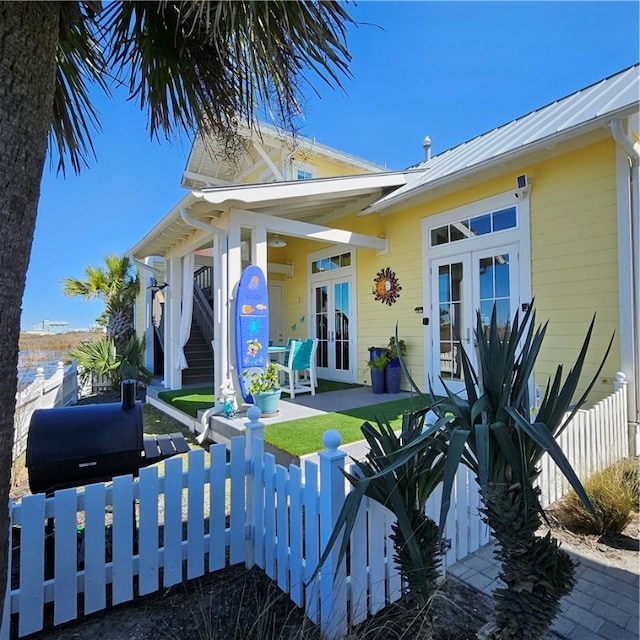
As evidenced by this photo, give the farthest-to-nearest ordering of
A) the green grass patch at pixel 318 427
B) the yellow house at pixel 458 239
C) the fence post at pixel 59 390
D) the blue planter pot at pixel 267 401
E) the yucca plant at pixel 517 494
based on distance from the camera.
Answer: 1. the fence post at pixel 59 390
2. the blue planter pot at pixel 267 401
3. the yellow house at pixel 458 239
4. the green grass patch at pixel 318 427
5. the yucca plant at pixel 517 494

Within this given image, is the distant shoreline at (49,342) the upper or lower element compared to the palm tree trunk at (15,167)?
lower

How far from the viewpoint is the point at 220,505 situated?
2.26m

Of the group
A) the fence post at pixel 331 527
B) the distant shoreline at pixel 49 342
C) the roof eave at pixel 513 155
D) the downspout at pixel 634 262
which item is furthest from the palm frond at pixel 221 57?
the distant shoreline at pixel 49 342

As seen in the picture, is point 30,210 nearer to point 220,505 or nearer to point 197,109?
point 197,109

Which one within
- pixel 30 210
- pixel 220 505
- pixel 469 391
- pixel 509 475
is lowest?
pixel 220 505

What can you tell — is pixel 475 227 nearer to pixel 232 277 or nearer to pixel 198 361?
pixel 232 277

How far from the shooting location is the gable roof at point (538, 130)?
13.4 feet

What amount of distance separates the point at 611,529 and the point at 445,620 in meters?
1.66

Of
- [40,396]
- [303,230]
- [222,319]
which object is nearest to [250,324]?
[222,319]

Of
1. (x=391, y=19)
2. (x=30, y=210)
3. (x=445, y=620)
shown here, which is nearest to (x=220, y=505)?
(x=445, y=620)

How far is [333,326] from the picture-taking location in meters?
8.46

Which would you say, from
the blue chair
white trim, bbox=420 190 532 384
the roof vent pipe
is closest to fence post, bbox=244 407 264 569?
white trim, bbox=420 190 532 384

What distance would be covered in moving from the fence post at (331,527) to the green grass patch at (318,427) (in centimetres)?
156

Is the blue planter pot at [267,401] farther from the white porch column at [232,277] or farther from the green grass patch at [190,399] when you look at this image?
the green grass patch at [190,399]
